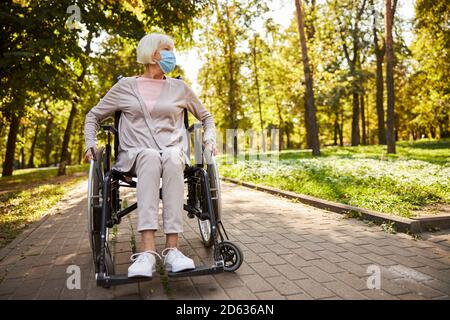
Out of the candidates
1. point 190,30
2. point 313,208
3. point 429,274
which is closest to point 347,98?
point 190,30

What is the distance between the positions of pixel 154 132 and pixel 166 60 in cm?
59

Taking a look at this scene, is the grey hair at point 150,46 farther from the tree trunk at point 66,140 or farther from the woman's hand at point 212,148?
the tree trunk at point 66,140

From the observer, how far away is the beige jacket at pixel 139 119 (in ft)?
9.20

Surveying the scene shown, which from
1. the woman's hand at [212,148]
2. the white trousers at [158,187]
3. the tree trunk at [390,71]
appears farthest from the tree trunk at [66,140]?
the white trousers at [158,187]

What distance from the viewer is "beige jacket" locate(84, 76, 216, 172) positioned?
280cm

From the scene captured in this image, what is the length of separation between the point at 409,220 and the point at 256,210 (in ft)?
6.84

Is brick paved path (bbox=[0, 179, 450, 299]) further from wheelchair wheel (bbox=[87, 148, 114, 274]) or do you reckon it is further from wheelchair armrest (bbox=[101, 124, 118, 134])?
wheelchair armrest (bbox=[101, 124, 118, 134])

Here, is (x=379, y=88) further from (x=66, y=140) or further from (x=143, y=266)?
(x=143, y=266)

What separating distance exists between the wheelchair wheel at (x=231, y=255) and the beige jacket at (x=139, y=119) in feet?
2.44

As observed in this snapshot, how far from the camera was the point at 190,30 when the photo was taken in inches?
361

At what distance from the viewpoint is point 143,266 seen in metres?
2.25

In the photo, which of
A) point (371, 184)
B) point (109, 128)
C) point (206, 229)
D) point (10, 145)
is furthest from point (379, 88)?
point (109, 128)

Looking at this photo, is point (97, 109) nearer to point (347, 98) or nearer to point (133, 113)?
point (133, 113)

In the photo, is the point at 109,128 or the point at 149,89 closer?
the point at 109,128
